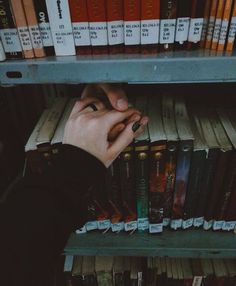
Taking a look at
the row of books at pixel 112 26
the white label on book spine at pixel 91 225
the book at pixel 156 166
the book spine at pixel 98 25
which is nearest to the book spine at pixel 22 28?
the row of books at pixel 112 26

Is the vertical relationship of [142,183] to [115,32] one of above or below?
below

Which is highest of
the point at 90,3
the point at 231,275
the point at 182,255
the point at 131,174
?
the point at 90,3

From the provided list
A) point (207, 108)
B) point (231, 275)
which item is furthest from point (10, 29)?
point (231, 275)

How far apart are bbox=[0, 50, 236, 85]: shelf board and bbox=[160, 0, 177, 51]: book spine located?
0.07 ft

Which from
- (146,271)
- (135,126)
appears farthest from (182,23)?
(146,271)

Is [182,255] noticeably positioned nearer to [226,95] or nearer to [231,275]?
[231,275]

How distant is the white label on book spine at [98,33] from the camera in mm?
590

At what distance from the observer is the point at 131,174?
2.56 feet

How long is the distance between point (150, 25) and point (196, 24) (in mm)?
93

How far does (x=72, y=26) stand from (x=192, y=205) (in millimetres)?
575

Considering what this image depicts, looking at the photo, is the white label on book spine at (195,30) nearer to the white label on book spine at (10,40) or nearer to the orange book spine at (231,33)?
the orange book spine at (231,33)

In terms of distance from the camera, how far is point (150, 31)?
0.59m

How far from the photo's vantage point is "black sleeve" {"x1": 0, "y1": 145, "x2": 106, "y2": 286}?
0.65 metres

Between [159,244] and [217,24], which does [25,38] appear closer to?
[217,24]
